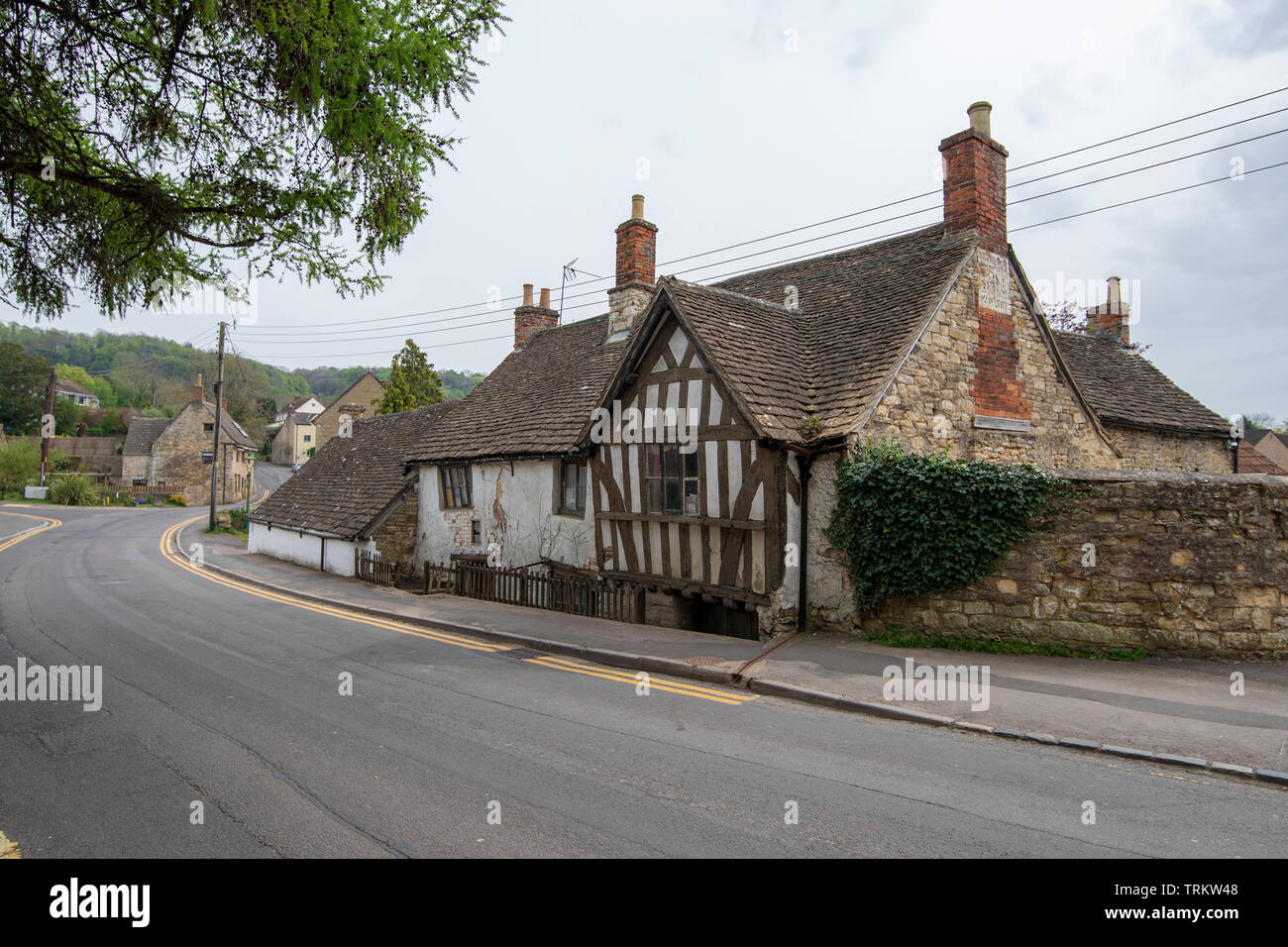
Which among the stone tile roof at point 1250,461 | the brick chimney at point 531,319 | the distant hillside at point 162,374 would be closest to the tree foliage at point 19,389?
the distant hillside at point 162,374

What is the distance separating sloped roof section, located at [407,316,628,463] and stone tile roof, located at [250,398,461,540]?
1.30 metres

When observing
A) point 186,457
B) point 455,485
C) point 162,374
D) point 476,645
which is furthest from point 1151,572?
point 162,374

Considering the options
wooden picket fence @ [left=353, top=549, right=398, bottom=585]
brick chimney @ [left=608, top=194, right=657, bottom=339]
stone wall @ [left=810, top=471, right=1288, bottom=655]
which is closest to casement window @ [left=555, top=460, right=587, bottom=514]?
brick chimney @ [left=608, top=194, right=657, bottom=339]

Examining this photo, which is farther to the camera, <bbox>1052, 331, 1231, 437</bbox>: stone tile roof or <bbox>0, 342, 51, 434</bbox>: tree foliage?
<bbox>0, 342, 51, 434</bbox>: tree foliage

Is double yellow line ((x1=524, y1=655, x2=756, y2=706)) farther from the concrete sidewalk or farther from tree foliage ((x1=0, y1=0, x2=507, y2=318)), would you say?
tree foliage ((x1=0, y1=0, x2=507, y2=318))

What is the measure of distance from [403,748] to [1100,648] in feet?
27.1

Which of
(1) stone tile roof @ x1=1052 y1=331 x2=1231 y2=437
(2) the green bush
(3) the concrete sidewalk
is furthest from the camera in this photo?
(2) the green bush

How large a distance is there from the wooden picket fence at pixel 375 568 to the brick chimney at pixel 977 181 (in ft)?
51.1

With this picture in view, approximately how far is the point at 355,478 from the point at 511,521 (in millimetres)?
9635

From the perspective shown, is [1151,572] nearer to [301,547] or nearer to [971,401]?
[971,401]

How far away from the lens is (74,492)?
4975 centimetres

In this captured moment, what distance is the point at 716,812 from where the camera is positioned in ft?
15.7

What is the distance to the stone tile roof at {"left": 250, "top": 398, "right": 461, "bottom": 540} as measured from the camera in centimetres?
2077
